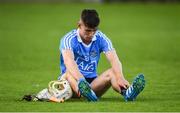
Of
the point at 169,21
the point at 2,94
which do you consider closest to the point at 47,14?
the point at 169,21

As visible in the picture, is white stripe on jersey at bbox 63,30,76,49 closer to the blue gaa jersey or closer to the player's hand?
the blue gaa jersey

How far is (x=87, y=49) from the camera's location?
1273cm

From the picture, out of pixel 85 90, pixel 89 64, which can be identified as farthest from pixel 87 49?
pixel 85 90

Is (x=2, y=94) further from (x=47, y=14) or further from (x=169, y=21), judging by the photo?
(x=47, y=14)

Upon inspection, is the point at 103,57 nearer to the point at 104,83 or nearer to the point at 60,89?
the point at 104,83

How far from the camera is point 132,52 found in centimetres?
2238

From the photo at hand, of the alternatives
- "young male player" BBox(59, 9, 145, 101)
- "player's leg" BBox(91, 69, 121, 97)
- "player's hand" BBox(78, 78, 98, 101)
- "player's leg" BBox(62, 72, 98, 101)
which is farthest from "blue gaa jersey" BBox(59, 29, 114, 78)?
"player's hand" BBox(78, 78, 98, 101)

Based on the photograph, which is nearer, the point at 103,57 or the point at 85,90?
the point at 85,90

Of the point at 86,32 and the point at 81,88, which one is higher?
the point at 86,32

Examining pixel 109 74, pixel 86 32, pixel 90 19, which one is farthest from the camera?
pixel 109 74

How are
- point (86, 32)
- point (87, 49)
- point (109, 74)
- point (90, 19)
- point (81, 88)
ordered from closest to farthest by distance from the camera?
point (81, 88), point (90, 19), point (86, 32), point (109, 74), point (87, 49)

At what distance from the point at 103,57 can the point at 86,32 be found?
892cm

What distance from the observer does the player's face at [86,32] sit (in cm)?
1223

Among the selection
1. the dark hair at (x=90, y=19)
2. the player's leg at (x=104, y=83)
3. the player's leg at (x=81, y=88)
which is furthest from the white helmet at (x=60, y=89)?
the dark hair at (x=90, y=19)
